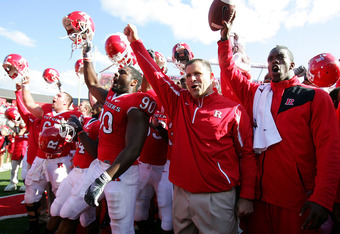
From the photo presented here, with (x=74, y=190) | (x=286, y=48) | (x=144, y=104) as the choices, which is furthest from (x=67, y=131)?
Answer: (x=286, y=48)

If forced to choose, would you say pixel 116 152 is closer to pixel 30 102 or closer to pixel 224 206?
pixel 224 206

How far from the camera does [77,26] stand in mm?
3301

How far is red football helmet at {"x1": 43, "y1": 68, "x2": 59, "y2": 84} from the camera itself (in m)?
5.40

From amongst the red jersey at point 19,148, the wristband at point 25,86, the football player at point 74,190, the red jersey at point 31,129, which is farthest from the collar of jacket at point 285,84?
the red jersey at point 19,148

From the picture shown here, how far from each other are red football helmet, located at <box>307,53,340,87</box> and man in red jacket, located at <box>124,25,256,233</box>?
154 centimetres

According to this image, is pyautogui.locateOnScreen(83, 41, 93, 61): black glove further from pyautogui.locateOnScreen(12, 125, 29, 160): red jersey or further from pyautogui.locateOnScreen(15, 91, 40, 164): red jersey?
pyautogui.locateOnScreen(12, 125, 29, 160): red jersey

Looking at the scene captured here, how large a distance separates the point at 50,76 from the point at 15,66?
121 centimetres

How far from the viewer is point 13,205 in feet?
18.3

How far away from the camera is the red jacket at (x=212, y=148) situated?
6.43ft

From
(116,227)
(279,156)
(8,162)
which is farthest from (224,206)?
(8,162)

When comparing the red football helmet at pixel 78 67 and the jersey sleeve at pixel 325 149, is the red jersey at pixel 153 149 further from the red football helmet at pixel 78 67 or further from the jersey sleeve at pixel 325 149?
the red football helmet at pixel 78 67

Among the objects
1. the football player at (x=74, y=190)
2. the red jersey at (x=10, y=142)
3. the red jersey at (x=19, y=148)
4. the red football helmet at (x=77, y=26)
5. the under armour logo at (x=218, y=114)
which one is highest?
the red football helmet at (x=77, y=26)

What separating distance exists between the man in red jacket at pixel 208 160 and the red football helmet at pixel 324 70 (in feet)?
5.04

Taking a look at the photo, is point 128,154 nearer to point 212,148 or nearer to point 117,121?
point 117,121
